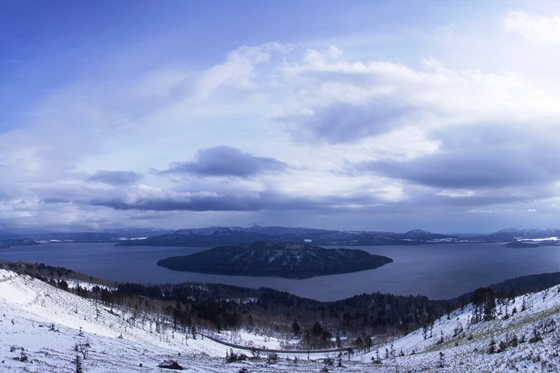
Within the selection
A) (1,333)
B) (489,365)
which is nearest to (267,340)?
(1,333)

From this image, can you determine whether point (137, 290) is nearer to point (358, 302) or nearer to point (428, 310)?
point (358, 302)

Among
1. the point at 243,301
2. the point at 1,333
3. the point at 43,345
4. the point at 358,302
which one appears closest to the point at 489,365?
the point at 43,345

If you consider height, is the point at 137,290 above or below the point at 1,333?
below

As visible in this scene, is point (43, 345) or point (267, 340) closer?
point (43, 345)

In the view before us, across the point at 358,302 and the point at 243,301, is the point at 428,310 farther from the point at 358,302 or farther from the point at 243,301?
the point at 243,301

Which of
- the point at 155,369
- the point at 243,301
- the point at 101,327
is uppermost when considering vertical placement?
the point at 155,369

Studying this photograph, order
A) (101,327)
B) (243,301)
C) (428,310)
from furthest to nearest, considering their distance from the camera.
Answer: (243,301)
(428,310)
(101,327)

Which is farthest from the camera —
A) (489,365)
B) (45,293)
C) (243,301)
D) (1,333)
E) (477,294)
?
(243,301)
